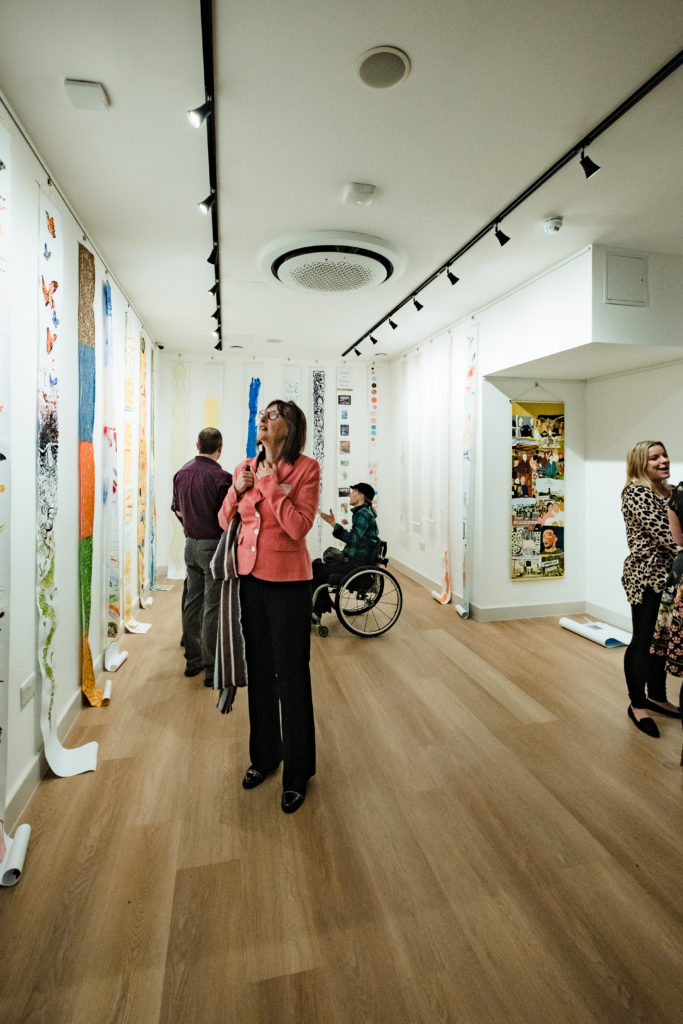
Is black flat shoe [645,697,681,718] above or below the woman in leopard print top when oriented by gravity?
below

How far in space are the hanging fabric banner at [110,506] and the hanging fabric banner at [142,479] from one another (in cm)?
101

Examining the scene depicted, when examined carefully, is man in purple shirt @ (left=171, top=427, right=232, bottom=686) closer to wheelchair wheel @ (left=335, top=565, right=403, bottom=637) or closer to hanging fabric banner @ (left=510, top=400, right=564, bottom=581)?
wheelchair wheel @ (left=335, top=565, right=403, bottom=637)

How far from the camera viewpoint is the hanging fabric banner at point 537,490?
14.3 feet

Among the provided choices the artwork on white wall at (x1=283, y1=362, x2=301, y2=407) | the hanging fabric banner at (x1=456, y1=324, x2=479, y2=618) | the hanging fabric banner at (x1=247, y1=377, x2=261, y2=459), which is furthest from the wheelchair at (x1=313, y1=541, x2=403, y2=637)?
the artwork on white wall at (x1=283, y1=362, x2=301, y2=407)

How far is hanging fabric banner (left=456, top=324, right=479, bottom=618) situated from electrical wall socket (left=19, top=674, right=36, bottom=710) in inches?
129

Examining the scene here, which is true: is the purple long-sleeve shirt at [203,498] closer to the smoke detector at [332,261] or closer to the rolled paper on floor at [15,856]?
the smoke detector at [332,261]

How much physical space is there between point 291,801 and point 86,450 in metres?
2.05

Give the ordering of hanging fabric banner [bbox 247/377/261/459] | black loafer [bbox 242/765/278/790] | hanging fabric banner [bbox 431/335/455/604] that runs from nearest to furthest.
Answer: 1. black loafer [bbox 242/765/278/790]
2. hanging fabric banner [bbox 431/335/455/604]
3. hanging fabric banner [bbox 247/377/261/459]

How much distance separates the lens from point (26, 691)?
6.63ft

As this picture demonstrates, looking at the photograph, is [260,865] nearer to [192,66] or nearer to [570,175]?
[192,66]

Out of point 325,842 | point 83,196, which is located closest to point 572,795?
point 325,842

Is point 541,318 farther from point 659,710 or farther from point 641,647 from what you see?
point 659,710

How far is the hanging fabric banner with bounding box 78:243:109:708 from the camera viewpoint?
2.75m

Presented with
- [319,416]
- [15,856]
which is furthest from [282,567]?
[319,416]
